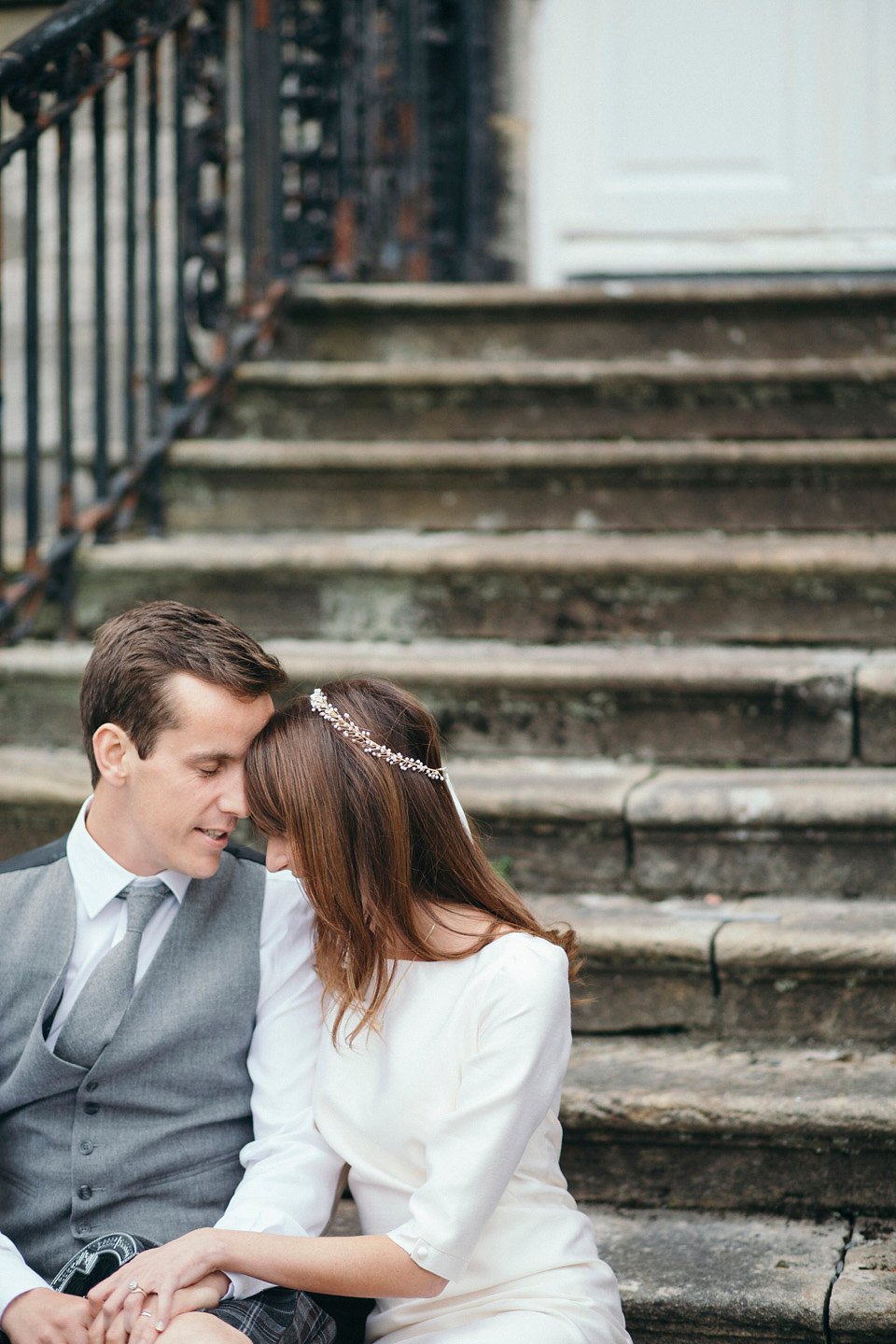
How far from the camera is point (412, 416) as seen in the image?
3.59 metres

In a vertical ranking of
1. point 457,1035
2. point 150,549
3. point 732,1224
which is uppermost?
point 150,549

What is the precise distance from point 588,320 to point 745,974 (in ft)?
7.17

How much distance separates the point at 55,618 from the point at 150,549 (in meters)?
0.28

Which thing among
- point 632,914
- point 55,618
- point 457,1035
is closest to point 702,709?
point 632,914

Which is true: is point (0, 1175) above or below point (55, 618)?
below

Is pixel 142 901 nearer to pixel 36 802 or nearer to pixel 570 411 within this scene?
pixel 36 802

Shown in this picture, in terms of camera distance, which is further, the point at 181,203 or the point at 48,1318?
the point at 181,203

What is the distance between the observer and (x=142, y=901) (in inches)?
66.7

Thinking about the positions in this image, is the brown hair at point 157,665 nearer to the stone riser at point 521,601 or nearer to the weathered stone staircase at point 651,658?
the weathered stone staircase at point 651,658

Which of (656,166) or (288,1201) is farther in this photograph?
(656,166)

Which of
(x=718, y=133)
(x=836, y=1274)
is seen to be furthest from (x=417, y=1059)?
(x=718, y=133)

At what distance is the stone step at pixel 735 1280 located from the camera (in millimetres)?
1720

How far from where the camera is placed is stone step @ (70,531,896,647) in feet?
9.36

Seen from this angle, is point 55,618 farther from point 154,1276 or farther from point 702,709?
point 154,1276
